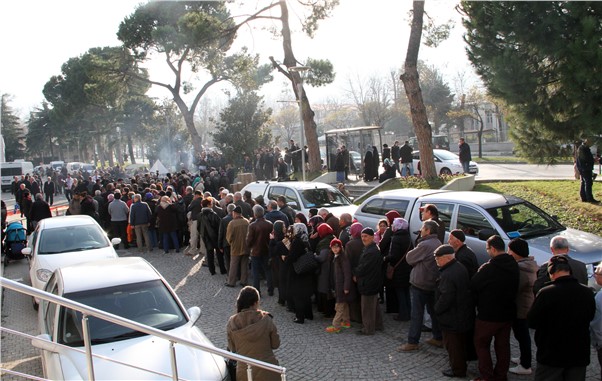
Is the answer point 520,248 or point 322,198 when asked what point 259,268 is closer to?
point 322,198

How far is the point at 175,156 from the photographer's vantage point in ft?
182

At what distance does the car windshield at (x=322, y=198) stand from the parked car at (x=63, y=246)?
515 centimetres

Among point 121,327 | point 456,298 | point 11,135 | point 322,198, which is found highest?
point 11,135

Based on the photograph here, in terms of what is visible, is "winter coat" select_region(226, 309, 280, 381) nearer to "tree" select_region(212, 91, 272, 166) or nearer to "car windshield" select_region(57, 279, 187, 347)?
"car windshield" select_region(57, 279, 187, 347)

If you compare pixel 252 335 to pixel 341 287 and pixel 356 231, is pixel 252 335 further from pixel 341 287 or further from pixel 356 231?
pixel 356 231

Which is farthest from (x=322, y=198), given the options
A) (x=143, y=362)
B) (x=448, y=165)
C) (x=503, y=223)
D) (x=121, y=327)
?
(x=448, y=165)

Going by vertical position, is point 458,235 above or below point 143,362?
above

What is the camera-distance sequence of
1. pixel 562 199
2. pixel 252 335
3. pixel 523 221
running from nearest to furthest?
pixel 252 335 → pixel 523 221 → pixel 562 199

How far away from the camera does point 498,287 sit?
19.9 ft

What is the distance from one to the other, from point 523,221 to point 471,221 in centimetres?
88

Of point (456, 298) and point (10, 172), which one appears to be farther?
point (10, 172)

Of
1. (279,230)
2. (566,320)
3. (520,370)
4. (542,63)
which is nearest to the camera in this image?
(566,320)

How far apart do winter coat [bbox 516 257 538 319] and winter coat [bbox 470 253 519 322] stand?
0.27m

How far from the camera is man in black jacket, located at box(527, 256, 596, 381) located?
5070 mm
